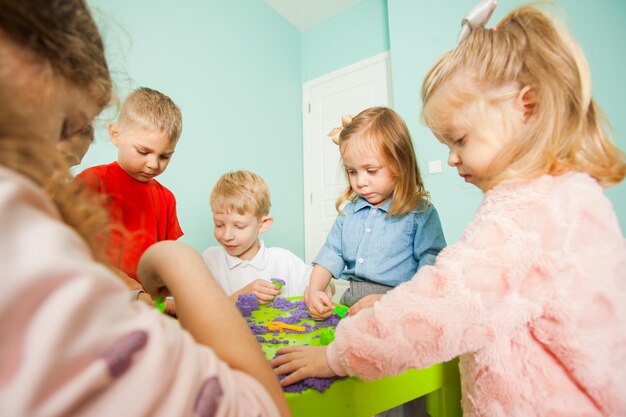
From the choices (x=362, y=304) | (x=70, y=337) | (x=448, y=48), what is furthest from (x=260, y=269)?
(x=448, y=48)

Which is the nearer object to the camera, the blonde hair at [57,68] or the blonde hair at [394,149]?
the blonde hair at [57,68]

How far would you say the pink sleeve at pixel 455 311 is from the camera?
1.33 feet

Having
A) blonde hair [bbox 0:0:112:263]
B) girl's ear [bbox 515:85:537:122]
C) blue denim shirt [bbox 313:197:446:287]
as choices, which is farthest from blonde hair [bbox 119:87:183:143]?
girl's ear [bbox 515:85:537:122]

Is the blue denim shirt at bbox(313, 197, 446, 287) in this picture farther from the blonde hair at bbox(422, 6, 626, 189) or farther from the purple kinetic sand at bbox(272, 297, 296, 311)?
the blonde hair at bbox(422, 6, 626, 189)

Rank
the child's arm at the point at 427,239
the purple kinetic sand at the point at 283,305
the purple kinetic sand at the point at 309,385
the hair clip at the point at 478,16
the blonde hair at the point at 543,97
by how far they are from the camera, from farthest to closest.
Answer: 1. the child's arm at the point at 427,239
2. the purple kinetic sand at the point at 283,305
3. the hair clip at the point at 478,16
4. the blonde hair at the point at 543,97
5. the purple kinetic sand at the point at 309,385

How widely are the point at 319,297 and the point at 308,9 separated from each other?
2.83 metres

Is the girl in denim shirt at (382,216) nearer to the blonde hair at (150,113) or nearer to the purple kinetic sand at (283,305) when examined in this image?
the purple kinetic sand at (283,305)

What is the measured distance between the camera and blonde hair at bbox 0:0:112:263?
0.18 metres

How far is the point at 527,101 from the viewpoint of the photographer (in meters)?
0.55

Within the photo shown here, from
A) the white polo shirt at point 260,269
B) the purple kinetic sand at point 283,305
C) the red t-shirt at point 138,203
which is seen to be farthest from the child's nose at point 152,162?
the purple kinetic sand at point 283,305

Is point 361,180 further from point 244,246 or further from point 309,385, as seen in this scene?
point 309,385

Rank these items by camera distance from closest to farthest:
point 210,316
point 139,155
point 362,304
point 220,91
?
point 210,316, point 362,304, point 139,155, point 220,91

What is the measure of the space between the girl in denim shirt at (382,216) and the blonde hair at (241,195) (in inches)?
13.8

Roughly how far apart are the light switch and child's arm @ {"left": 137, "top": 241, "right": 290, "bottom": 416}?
1.98 m
